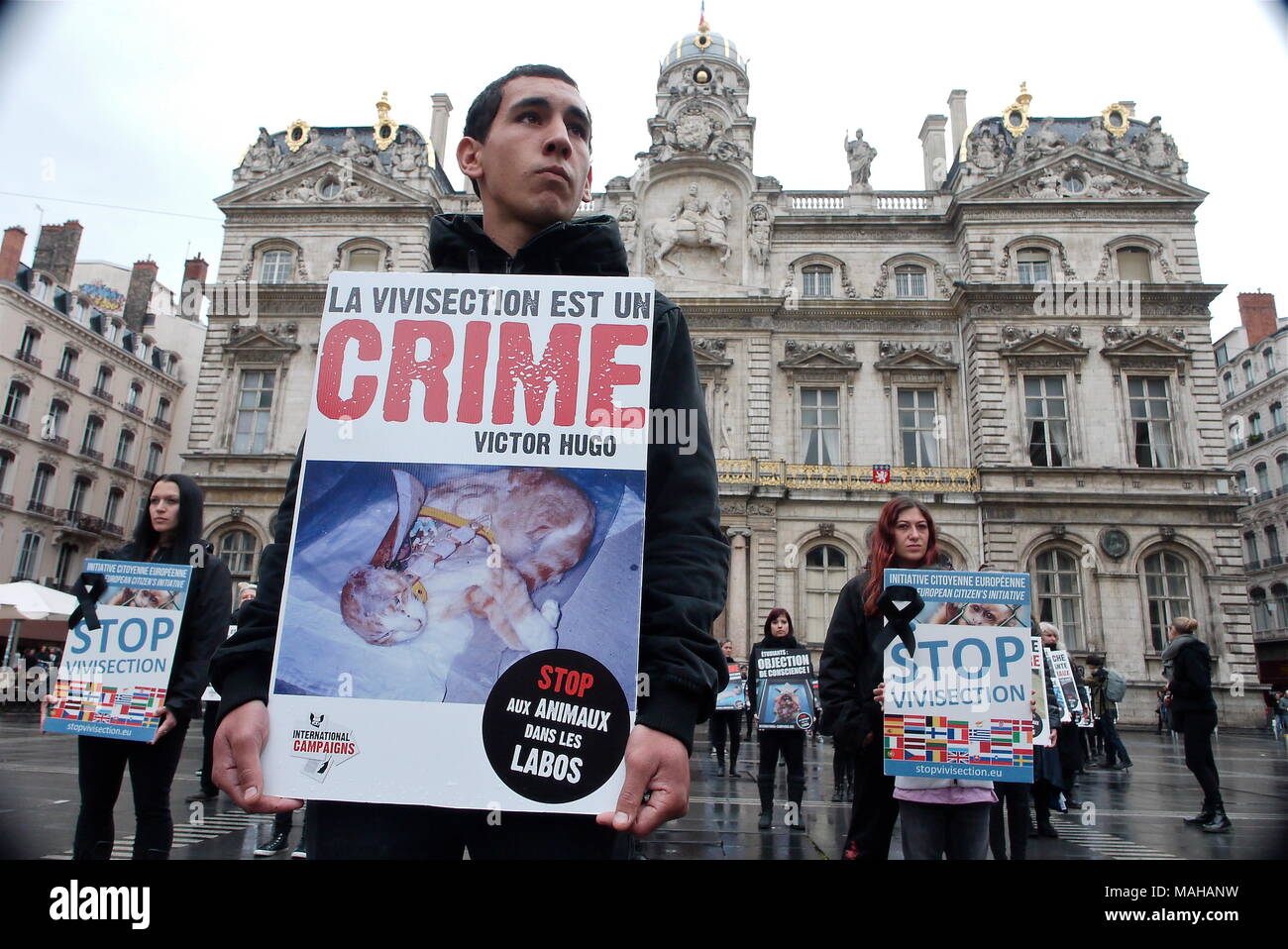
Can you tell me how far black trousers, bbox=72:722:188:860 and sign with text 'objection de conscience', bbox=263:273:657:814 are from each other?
2.92m

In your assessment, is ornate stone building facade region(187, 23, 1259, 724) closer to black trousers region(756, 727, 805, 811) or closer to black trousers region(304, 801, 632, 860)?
black trousers region(756, 727, 805, 811)

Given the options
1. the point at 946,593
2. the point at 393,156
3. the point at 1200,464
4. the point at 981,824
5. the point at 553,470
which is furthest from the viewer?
the point at 393,156

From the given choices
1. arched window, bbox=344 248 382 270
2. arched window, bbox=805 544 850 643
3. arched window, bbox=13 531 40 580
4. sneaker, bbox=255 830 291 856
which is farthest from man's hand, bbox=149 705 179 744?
arched window, bbox=13 531 40 580

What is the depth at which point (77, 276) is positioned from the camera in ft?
143

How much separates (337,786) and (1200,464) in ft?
93.9

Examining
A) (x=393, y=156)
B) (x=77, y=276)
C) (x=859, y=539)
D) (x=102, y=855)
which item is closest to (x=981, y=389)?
(x=859, y=539)

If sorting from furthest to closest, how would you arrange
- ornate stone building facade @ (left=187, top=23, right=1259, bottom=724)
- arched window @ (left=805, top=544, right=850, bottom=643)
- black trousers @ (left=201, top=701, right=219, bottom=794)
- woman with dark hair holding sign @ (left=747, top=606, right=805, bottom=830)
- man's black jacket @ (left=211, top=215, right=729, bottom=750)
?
1. arched window @ (left=805, top=544, right=850, bottom=643)
2. ornate stone building facade @ (left=187, top=23, right=1259, bottom=724)
3. black trousers @ (left=201, top=701, right=219, bottom=794)
4. woman with dark hair holding sign @ (left=747, top=606, right=805, bottom=830)
5. man's black jacket @ (left=211, top=215, right=729, bottom=750)

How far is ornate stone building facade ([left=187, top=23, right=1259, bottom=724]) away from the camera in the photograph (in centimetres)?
2369

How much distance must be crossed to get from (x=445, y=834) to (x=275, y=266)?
98.8 ft

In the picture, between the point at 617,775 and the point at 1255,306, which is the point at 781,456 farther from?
the point at 1255,306

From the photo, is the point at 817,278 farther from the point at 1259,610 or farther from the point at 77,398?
the point at 77,398

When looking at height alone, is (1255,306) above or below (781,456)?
above

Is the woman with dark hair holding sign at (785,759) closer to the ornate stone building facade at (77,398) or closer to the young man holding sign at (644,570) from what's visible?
the young man holding sign at (644,570)

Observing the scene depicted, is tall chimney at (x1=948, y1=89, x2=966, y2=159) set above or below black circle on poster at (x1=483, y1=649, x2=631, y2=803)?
above
